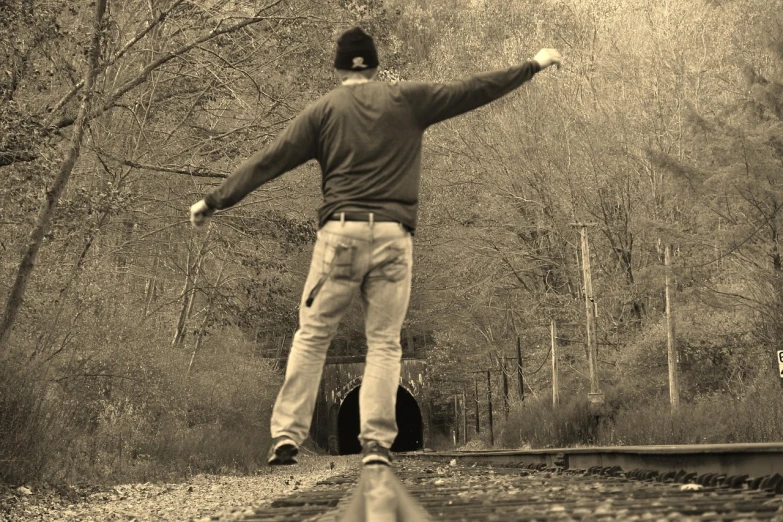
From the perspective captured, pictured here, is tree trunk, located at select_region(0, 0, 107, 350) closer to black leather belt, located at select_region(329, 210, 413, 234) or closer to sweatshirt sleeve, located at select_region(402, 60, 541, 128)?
black leather belt, located at select_region(329, 210, 413, 234)

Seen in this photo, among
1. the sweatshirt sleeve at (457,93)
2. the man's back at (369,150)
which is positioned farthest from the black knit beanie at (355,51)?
the sweatshirt sleeve at (457,93)

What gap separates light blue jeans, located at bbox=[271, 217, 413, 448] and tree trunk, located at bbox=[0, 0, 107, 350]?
27.4 feet

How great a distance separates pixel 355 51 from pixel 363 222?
928 millimetres

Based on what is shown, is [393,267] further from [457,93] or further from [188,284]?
[188,284]

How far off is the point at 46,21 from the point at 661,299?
22.8m

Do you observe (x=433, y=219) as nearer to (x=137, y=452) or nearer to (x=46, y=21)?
(x=137, y=452)

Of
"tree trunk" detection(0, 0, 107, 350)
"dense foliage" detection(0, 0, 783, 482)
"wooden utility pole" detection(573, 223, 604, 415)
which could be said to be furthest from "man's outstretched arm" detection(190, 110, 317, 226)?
"wooden utility pole" detection(573, 223, 604, 415)

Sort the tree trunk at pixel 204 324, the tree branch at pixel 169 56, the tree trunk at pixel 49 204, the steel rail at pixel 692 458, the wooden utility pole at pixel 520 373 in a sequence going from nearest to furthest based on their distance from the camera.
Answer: the steel rail at pixel 692 458 < the tree trunk at pixel 49 204 < the tree branch at pixel 169 56 < the tree trunk at pixel 204 324 < the wooden utility pole at pixel 520 373

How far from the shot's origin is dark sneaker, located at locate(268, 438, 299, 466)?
5242 millimetres

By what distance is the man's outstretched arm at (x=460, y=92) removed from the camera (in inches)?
219

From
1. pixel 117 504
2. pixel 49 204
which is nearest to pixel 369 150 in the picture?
pixel 117 504

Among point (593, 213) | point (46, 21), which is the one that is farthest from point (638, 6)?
point (46, 21)

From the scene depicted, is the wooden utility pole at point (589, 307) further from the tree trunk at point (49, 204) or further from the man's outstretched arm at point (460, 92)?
the man's outstretched arm at point (460, 92)

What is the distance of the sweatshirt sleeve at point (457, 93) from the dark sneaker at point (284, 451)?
176cm
